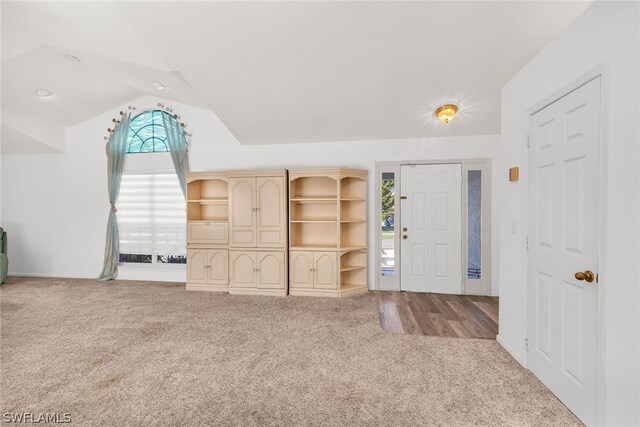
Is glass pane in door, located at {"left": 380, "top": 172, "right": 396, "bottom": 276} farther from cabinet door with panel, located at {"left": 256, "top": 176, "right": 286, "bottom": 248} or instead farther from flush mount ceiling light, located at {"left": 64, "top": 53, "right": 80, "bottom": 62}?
flush mount ceiling light, located at {"left": 64, "top": 53, "right": 80, "bottom": 62}

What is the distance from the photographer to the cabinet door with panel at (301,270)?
14.3ft

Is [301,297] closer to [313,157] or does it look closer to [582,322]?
[313,157]

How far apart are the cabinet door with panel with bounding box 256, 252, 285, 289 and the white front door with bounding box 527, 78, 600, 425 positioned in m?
3.11

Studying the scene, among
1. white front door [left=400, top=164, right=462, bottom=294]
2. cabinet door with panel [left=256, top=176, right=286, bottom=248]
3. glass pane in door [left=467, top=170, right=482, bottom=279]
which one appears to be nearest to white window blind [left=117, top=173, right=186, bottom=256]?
cabinet door with panel [left=256, top=176, right=286, bottom=248]

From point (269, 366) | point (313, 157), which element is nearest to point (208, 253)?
point (313, 157)

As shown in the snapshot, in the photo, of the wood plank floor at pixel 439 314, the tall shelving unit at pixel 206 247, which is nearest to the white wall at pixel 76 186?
the tall shelving unit at pixel 206 247

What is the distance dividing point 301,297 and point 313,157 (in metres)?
2.30

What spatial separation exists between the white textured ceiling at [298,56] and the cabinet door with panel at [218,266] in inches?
78.6

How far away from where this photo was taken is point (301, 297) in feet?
14.0

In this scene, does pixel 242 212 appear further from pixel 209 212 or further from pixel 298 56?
pixel 298 56

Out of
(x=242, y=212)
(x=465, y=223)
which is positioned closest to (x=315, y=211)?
(x=242, y=212)

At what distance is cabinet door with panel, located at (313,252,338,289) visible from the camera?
4.30 meters

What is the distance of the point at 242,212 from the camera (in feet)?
14.8

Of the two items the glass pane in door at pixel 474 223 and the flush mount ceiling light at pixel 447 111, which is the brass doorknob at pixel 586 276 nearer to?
the flush mount ceiling light at pixel 447 111
